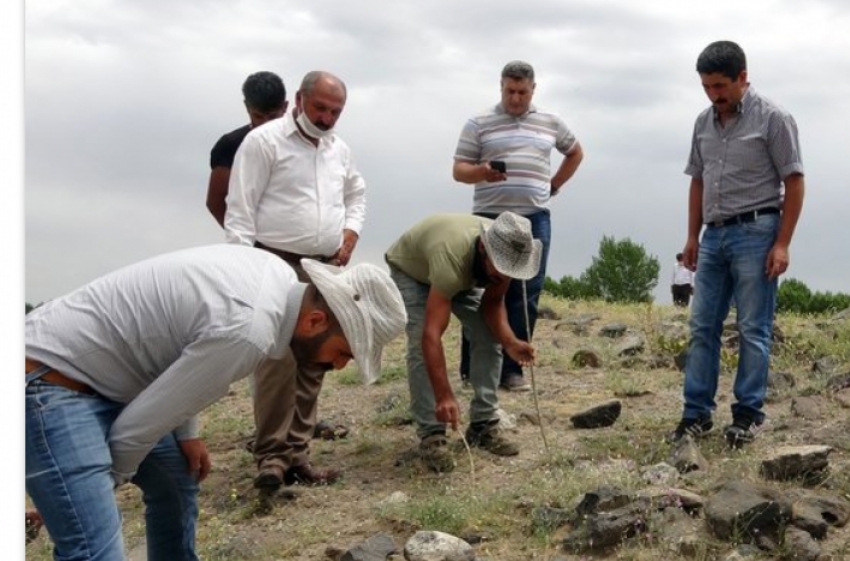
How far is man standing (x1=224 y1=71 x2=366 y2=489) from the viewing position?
19.0 ft

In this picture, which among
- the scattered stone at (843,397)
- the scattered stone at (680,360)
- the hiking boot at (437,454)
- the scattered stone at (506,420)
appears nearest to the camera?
the hiking boot at (437,454)

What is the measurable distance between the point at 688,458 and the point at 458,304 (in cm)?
134

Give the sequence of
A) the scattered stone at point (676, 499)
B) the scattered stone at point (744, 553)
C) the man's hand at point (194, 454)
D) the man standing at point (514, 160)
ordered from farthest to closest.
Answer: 1. the man standing at point (514, 160)
2. the scattered stone at point (676, 499)
3. the scattered stone at point (744, 553)
4. the man's hand at point (194, 454)

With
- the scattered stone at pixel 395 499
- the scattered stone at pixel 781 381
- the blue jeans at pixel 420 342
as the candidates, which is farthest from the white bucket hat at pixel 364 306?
the scattered stone at pixel 781 381

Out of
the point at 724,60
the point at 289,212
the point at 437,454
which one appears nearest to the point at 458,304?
the point at 437,454

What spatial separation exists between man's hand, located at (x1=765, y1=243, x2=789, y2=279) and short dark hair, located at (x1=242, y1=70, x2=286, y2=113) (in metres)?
2.57

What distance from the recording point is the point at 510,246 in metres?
5.56

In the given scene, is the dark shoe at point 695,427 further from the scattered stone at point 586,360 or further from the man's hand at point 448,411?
the scattered stone at point 586,360

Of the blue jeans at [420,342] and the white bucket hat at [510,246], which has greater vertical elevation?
the white bucket hat at [510,246]

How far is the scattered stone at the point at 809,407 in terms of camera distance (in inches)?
270

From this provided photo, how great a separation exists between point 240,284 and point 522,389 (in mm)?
4723

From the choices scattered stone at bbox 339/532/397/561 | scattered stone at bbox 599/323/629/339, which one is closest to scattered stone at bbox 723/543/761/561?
scattered stone at bbox 339/532/397/561

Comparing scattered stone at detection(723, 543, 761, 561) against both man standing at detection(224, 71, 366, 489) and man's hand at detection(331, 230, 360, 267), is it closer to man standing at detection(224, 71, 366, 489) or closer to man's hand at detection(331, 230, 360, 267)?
man standing at detection(224, 71, 366, 489)

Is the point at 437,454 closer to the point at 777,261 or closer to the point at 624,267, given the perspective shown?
the point at 777,261
